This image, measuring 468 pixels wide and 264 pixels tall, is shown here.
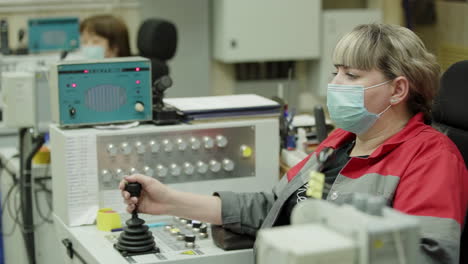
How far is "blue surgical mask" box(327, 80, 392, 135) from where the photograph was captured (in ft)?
6.66

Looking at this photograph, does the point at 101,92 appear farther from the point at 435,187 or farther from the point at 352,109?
the point at 435,187

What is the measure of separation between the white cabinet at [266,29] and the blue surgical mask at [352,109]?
3541 millimetres

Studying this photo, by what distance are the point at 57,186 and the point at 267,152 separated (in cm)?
73

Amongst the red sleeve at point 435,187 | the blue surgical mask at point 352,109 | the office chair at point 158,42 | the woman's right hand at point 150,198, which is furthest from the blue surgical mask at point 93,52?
the red sleeve at point 435,187

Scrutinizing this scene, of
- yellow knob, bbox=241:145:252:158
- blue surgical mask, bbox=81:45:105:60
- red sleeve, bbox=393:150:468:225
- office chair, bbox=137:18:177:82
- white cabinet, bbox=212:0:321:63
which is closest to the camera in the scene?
red sleeve, bbox=393:150:468:225

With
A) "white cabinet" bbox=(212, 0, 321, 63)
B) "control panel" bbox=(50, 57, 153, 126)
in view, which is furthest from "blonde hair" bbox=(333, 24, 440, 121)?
"white cabinet" bbox=(212, 0, 321, 63)

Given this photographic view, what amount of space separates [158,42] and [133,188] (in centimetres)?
235

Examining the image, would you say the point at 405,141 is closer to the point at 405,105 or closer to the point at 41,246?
the point at 405,105

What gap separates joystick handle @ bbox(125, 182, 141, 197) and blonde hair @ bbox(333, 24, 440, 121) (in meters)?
0.66

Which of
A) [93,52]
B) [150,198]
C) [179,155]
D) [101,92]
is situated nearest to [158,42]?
[93,52]

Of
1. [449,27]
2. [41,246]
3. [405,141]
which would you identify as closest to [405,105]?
[405,141]

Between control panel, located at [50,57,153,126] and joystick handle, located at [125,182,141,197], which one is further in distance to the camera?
control panel, located at [50,57,153,126]

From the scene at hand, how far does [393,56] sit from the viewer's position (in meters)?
1.99

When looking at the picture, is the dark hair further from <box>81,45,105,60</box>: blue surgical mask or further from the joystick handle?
the joystick handle
